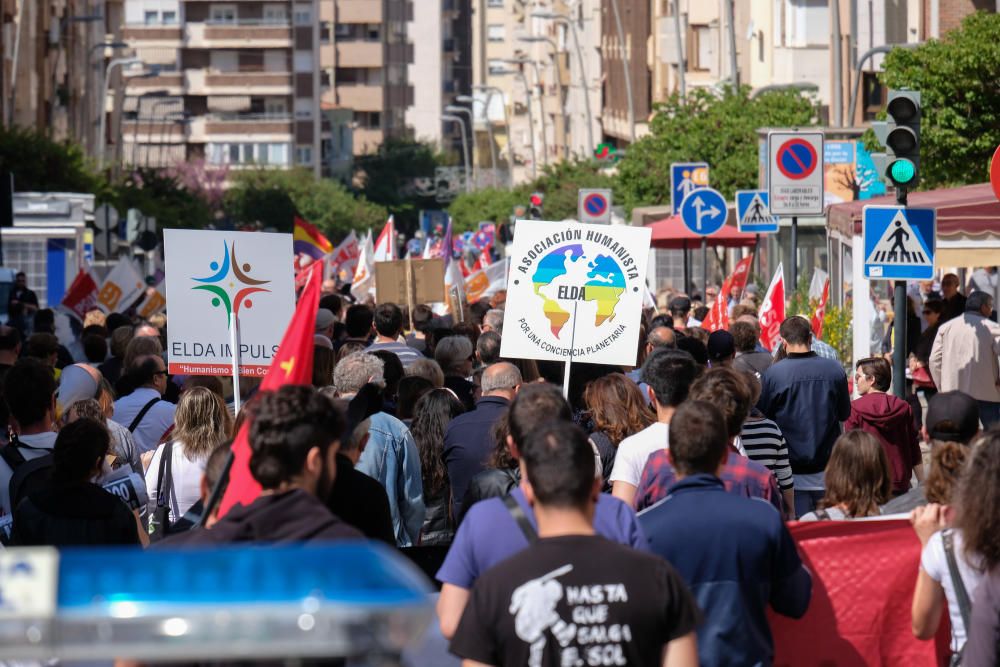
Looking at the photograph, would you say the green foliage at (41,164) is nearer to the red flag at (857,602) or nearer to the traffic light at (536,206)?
the traffic light at (536,206)

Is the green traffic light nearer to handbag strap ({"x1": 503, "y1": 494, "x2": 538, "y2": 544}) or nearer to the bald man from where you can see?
the bald man

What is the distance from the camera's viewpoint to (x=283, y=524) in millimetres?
4391

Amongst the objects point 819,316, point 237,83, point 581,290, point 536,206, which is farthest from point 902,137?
point 237,83

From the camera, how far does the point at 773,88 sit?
3950 centimetres

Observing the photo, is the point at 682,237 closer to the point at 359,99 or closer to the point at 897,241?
the point at 897,241

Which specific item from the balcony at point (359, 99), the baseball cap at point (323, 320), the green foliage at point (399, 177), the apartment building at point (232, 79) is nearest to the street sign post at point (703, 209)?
the baseball cap at point (323, 320)

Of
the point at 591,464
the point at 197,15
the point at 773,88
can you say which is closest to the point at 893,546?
the point at 591,464

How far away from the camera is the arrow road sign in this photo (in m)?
22.6

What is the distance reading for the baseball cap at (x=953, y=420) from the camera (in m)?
6.56

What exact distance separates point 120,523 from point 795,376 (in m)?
4.79

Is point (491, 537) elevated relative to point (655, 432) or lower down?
lower down

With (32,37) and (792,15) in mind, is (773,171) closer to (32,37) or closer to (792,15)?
(792,15)

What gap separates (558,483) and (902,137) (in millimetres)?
8704

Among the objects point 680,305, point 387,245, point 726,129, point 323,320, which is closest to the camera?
point 323,320
